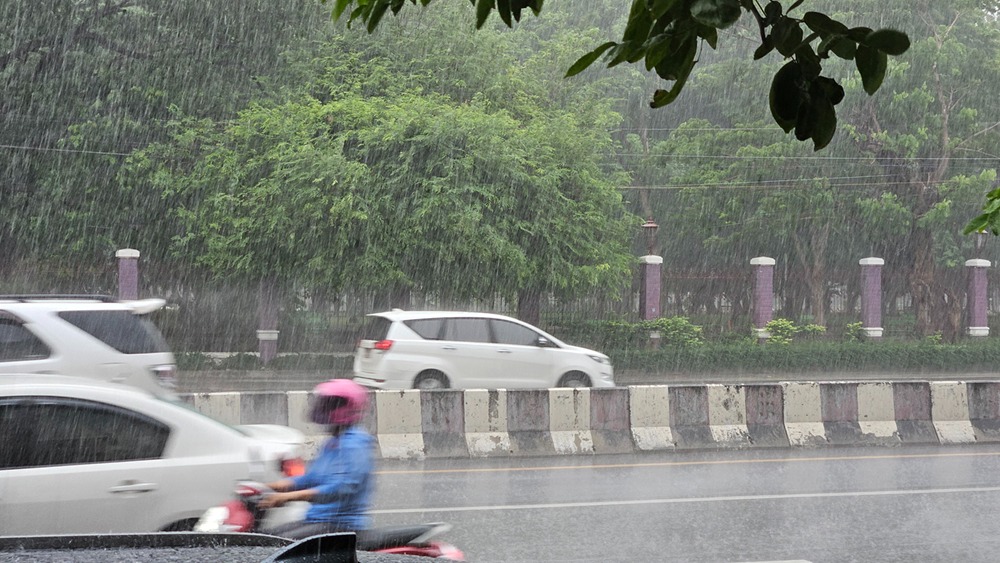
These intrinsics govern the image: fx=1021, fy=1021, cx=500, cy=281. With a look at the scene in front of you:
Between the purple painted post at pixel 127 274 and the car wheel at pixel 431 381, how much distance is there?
12657 millimetres

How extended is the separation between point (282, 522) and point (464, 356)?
9.46 m

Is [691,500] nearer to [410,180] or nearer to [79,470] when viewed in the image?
[79,470]

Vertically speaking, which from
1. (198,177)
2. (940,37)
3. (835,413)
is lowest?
(835,413)

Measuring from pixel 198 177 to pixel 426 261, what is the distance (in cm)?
606

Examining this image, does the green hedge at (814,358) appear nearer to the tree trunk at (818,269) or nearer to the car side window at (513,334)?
the tree trunk at (818,269)

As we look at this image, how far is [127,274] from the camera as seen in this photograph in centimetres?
2495

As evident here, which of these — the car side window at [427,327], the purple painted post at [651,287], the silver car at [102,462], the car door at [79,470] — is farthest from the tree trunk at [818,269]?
the car door at [79,470]

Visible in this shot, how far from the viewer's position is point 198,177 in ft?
81.3

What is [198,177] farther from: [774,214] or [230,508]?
[230,508]

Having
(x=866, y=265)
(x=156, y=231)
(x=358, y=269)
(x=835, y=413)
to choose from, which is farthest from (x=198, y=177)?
(x=866, y=265)

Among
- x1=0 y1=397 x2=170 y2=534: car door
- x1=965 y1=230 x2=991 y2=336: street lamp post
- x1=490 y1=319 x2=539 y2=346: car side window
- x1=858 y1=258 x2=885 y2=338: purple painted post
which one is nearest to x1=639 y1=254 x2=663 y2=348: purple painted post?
x1=858 y1=258 x2=885 y2=338: purple painted post

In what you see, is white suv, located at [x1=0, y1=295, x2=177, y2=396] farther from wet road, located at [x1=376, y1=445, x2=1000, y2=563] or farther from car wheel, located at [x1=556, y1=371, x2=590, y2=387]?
car wheel, located at [x1=556, y1=371, x2=590, y2=387]

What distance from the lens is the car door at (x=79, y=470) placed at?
18.5ft

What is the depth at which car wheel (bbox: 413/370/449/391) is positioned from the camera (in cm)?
1477
